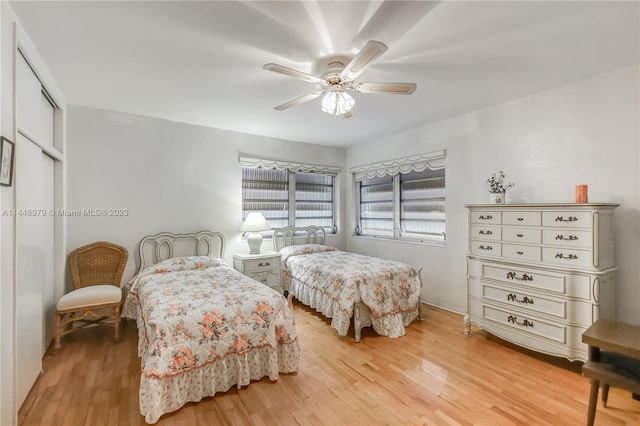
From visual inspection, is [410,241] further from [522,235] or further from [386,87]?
[386,87]

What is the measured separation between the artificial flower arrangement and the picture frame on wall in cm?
397

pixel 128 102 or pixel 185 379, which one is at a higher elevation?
pixel 128 102

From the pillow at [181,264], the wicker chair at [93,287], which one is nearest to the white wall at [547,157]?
the pillow at [181,264]

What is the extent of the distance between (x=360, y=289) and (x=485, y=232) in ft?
4.72

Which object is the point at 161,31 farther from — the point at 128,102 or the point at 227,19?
the point at 128,102

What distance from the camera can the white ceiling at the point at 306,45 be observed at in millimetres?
1738

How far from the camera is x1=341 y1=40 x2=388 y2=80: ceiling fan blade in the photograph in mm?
1643

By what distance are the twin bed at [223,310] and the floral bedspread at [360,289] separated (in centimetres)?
1

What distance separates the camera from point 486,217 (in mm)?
3051

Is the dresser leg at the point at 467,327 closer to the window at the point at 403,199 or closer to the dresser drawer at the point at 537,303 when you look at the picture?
the dresser drawer at the point at 537,303

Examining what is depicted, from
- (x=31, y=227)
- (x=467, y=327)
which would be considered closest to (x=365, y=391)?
(x=467, y=327)

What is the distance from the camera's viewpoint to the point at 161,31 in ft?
6.40

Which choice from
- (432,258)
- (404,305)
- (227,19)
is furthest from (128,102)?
(432,258)

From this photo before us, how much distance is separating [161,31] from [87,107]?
214 centimetres
